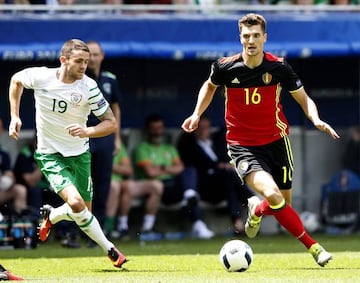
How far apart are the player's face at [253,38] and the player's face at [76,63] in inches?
59.0

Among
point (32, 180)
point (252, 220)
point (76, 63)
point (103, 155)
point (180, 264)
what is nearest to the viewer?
point (76, 63)

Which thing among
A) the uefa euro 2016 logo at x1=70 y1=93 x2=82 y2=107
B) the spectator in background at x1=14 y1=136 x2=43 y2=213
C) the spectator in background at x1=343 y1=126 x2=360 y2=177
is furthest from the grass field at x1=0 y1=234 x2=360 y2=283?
the spectator in background at x1=343 y1=126 x2=360 y2=177

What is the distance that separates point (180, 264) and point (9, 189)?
447 centimetres

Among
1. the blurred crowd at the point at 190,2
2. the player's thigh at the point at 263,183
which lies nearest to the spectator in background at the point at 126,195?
the blurred crowd at the point at 190,2

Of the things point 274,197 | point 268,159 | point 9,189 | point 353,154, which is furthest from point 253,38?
point 353,154

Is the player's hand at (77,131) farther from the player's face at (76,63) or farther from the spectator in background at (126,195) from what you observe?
the spectator in background at (126,195)

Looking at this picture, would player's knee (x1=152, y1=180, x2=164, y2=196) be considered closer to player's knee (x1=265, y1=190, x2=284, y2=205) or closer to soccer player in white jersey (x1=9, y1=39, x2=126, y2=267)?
soccer player in white jersey (x1=9, y1=39, x2=126, y2=267)

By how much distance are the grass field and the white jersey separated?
122 centimetres

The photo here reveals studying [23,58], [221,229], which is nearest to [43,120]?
[23,58]

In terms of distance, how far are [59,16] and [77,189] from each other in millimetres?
4958

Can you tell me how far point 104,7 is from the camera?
15.8 meters

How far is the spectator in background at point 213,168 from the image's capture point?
54.7 feet

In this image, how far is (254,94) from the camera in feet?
36.3

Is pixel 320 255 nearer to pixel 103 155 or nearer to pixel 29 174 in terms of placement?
pixel 103 155
